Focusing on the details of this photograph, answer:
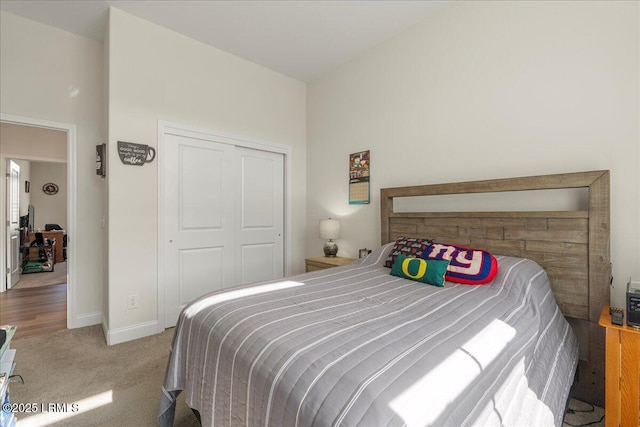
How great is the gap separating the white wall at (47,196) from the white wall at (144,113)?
21.8 feet

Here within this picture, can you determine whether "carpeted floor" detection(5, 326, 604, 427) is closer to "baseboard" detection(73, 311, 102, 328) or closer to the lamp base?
"baseboard" detection(73, 311, 102, 328)

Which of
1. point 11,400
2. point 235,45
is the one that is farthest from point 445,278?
point 235,45

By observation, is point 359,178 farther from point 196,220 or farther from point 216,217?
point 196,220

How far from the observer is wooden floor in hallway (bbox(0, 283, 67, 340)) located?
2.84 m

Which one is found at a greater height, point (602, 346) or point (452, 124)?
point (452, 124)

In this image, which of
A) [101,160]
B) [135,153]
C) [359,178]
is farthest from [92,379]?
[359,178]

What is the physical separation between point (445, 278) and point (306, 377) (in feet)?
4.36

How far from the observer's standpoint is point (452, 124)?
246cm

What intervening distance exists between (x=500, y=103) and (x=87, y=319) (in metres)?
4.25

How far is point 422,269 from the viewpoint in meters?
1.88

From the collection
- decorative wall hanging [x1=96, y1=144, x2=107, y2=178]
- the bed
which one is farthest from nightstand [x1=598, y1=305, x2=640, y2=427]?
decorative wall hanging [x1=96, y1=144, x2=107, y2=178]

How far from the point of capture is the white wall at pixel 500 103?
1724mm

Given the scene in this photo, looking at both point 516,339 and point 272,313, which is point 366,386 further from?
point 516,339

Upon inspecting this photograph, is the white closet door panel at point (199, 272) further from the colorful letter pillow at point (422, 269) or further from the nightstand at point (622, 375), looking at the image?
the nightstand at point (622, 375)
